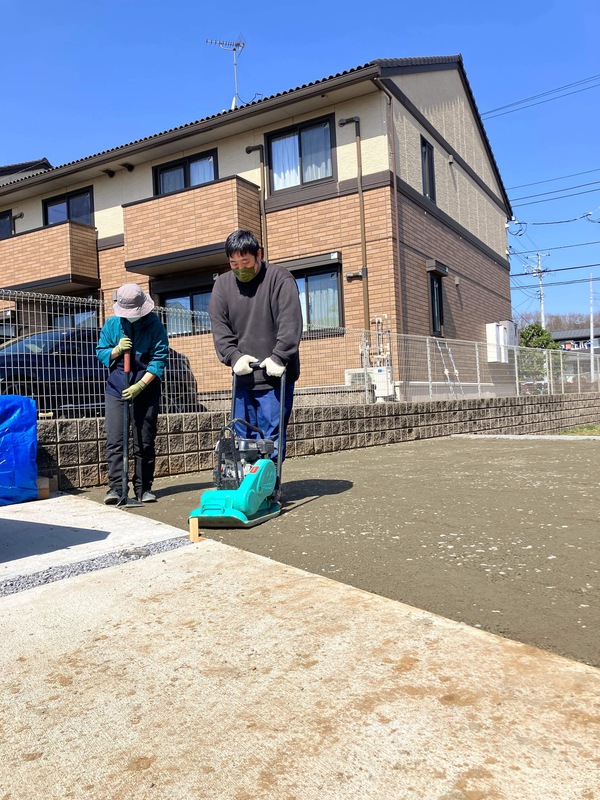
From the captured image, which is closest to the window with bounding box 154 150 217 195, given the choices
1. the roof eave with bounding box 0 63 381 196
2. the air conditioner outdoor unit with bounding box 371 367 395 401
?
the roof eave with bounding box 0 63 381 196

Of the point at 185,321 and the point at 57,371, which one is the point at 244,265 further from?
the point at 185,321

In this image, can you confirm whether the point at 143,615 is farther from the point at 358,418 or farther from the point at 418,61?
the point at 418,61

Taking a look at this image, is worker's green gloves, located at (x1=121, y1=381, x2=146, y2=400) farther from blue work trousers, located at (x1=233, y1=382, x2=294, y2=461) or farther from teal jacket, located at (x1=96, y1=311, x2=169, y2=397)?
blue work trousers, located at (x1=233, y1=382, x2=294, y2=461)

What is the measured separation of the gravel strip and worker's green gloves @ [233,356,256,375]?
1.16 m

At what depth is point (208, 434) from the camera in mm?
6547

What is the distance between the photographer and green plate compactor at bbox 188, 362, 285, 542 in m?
3.59

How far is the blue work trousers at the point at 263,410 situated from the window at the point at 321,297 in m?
8.50

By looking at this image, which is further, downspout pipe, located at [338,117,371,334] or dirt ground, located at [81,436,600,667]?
downspout pipe, located at [338,117,371,334]

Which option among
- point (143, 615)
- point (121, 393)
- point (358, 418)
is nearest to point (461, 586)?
point (143, 615)

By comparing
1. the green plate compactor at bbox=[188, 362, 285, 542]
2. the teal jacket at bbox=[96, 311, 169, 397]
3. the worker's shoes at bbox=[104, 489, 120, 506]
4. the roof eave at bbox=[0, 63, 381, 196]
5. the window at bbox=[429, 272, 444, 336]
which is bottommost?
the worker's shoes at bbox=[104, 489, 120, 506]

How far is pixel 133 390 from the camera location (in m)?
4.46

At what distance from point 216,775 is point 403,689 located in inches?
23.0

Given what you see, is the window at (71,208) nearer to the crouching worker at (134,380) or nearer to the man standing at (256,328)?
the crouching worker at (134,380)

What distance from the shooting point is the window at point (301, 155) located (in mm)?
12992
